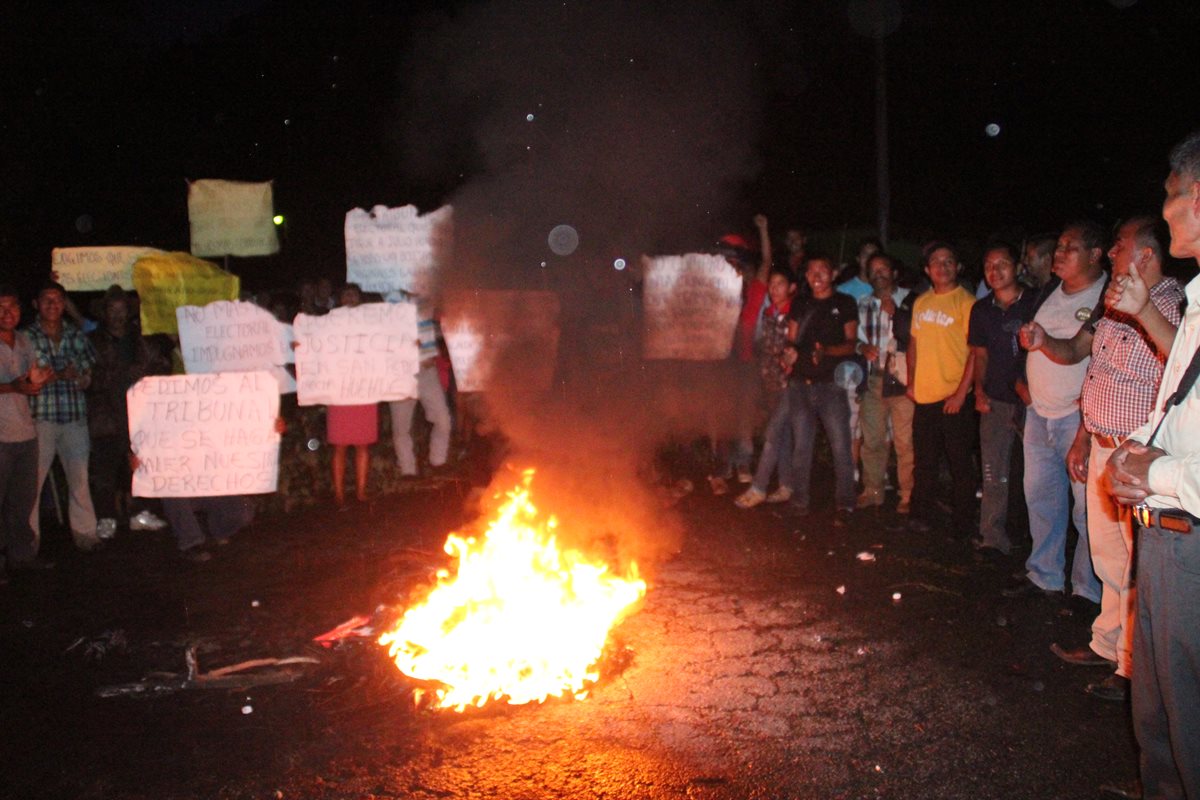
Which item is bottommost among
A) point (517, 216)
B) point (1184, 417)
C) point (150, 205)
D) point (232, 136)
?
point (1184, 417)

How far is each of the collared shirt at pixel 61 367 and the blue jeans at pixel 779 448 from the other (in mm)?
5655

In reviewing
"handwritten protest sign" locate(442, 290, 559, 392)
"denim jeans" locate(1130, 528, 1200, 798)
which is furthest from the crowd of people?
"handwritten protest sign" locate(442, 290, 559, 392)

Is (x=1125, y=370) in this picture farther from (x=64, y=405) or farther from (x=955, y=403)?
(x=64, y=405)

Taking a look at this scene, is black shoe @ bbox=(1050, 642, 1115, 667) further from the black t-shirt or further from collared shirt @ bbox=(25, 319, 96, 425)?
collared shirt @ bbox=(25, 319, 96, 425)

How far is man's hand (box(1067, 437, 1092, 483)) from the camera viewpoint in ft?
16.2

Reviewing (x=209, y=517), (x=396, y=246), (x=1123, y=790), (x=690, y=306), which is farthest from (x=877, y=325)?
(x=209, y=517)

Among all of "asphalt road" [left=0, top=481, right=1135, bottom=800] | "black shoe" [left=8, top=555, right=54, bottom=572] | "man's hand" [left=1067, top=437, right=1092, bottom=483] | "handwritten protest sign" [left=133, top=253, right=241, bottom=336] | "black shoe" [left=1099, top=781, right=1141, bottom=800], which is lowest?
"black shoe" [left=1099, top=781, right=1141, bottom=800]

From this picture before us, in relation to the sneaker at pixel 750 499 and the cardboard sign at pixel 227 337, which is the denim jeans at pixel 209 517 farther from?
the sneaker at pixel 750 499

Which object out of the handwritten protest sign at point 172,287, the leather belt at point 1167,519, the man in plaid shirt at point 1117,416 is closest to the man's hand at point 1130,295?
the man in plaid shirt at point 1117,416

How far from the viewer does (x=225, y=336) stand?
7.83m

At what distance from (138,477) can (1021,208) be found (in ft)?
50.3

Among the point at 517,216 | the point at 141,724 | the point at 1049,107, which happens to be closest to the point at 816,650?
the point at 141,724

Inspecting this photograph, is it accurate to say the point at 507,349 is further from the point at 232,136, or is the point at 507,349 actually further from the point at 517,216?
the point at 232,136

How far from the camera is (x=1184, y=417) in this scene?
116 inches
